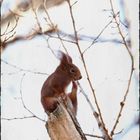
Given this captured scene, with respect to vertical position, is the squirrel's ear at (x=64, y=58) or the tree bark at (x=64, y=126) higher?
the squirrel's ear at (x=64, y=58)

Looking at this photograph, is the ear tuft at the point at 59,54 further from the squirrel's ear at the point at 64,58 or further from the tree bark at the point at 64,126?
the tree bark at the point at 64,126

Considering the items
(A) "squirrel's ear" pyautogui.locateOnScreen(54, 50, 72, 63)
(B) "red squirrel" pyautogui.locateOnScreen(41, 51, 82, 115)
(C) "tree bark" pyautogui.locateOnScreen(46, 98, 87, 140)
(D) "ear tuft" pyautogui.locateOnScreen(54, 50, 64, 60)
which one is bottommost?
(C) "tree bark" pyautogui.locateOnScreen(46, 98, 87, 140)

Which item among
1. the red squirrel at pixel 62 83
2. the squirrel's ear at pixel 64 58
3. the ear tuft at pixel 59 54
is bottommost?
the red squirrel at pixel 62 83

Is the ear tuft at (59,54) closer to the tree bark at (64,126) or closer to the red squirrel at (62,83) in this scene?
the red squirrel at (62,83)

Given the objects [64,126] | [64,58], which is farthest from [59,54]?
[64,126]

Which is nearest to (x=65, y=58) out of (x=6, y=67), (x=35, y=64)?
(x=35, y=64)

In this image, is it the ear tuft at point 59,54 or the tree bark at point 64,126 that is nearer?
the tree bark at point 64,126

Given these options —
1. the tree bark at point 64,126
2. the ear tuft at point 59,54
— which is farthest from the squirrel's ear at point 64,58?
the tree bark at point 64,126

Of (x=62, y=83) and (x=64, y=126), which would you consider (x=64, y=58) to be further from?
(x=64, y=126)

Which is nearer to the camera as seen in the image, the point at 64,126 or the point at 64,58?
the point at 64,126

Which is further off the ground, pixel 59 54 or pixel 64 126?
pixel 59 54

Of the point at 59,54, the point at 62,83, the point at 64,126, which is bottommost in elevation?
the point at 64,126

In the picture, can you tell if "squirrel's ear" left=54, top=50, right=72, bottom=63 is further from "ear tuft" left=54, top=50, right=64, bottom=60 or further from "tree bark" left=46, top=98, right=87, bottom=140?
"tree bark" left=46, top=98, right=87, bottom=140

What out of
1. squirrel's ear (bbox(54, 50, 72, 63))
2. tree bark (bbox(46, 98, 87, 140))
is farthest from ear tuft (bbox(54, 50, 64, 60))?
tree bark (bbox(46, 98, 87, 140))
